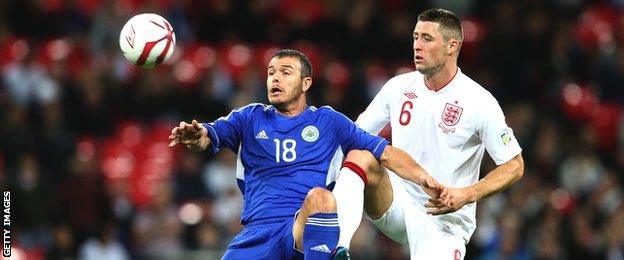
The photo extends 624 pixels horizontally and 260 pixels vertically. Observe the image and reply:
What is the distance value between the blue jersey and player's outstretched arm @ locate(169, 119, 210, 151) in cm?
11

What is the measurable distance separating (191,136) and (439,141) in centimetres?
193

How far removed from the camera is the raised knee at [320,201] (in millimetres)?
7871

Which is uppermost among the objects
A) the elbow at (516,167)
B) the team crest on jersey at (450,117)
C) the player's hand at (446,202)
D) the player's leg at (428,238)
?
the team crest on jersey at (450,117)

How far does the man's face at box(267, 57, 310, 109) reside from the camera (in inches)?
329

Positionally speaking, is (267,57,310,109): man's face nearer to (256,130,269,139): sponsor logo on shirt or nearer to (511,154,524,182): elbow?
(256,130,269,139): sponsor logo on shirt

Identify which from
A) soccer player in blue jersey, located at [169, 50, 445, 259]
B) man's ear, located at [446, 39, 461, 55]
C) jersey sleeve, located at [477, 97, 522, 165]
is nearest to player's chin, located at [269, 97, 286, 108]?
soccer player in blue jersey, located at [169, 50, 445, 259]

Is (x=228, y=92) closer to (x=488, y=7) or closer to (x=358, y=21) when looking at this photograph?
(x=358, y=21)

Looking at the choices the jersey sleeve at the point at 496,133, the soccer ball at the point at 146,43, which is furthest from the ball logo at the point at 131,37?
the jersey sleeve at the point at 496,133

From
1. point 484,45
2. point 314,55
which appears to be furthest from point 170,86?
point 484,45

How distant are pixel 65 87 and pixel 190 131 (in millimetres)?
8310

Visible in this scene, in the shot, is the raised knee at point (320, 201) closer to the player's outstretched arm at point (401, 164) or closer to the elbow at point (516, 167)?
the player's outstretched arm at point (401, 164)

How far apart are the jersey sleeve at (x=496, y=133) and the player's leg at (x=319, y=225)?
1.48 metres

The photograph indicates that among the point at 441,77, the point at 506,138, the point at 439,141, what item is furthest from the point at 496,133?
the point at 441,77

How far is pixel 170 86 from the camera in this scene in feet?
53.3
